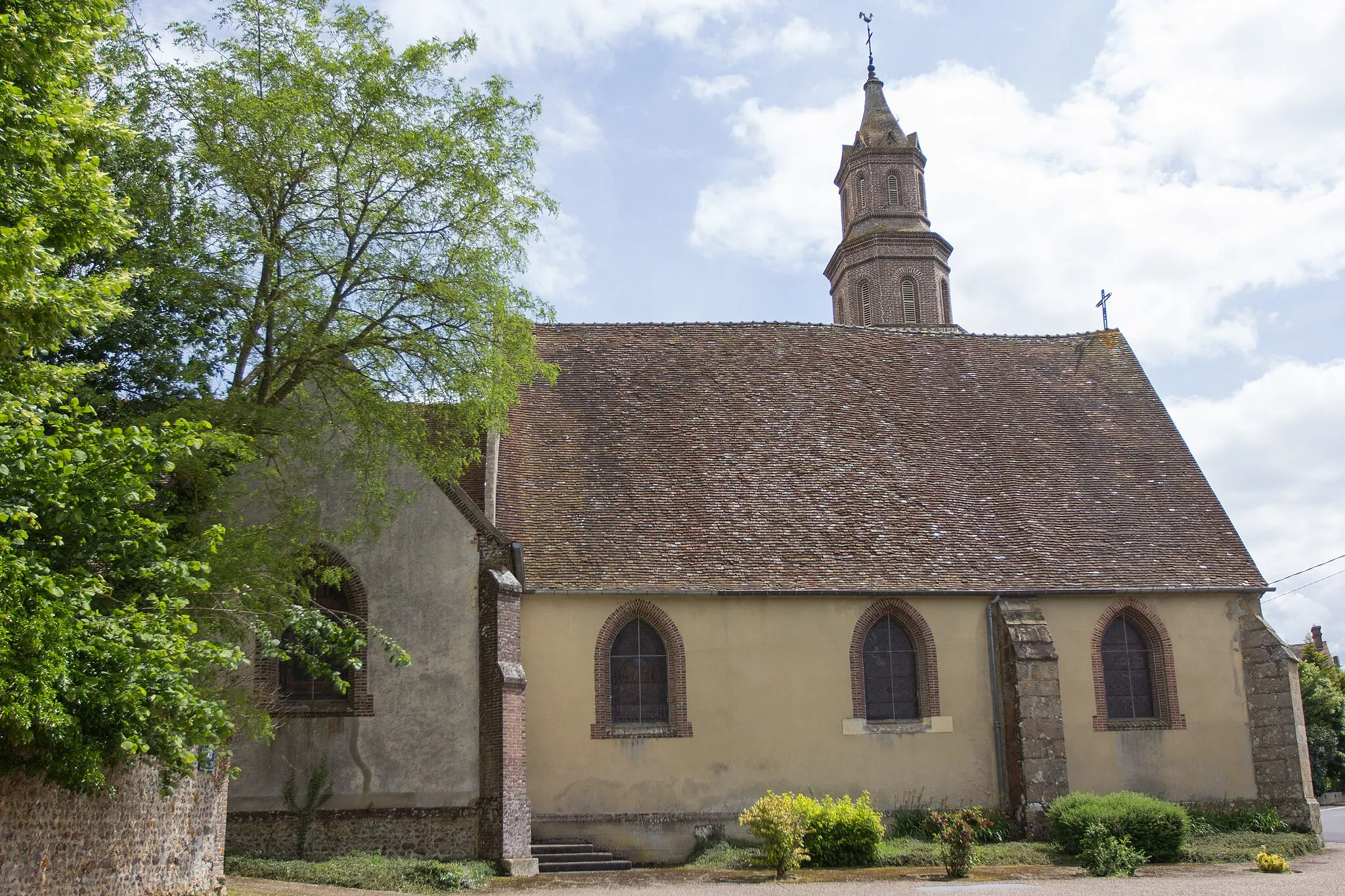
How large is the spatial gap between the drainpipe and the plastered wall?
Answer: 1276 mm

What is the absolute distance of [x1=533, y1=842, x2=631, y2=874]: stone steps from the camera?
17578 mm

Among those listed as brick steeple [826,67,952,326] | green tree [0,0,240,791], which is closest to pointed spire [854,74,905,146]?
brick steeple [826,67,952,326]

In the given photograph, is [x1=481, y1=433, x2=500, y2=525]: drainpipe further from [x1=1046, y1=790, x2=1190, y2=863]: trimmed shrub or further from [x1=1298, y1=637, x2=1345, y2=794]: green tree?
[x1=1298, y1=637, x2=1345, y2=794]: green tree

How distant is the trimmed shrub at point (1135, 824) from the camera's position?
682 inches

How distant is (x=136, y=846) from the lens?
11.8 m

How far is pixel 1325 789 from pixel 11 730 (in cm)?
4364

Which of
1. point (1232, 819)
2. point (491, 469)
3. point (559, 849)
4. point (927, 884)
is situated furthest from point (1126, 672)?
point (491, 469)

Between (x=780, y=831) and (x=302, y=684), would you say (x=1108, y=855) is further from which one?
(x=302, y=684)

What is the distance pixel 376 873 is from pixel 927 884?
290 inches

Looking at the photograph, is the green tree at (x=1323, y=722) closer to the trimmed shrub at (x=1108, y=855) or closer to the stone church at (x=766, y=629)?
the stone church at (x=766, y=629)

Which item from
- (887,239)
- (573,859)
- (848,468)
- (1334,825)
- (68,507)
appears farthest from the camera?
(887,239)

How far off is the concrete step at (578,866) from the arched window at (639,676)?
237 centimetres

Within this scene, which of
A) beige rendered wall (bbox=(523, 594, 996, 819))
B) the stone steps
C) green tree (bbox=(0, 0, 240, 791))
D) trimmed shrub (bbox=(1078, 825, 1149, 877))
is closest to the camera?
green tree (bbox=(0, 0, 240, 791))

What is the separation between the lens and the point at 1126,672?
21.0 meters
